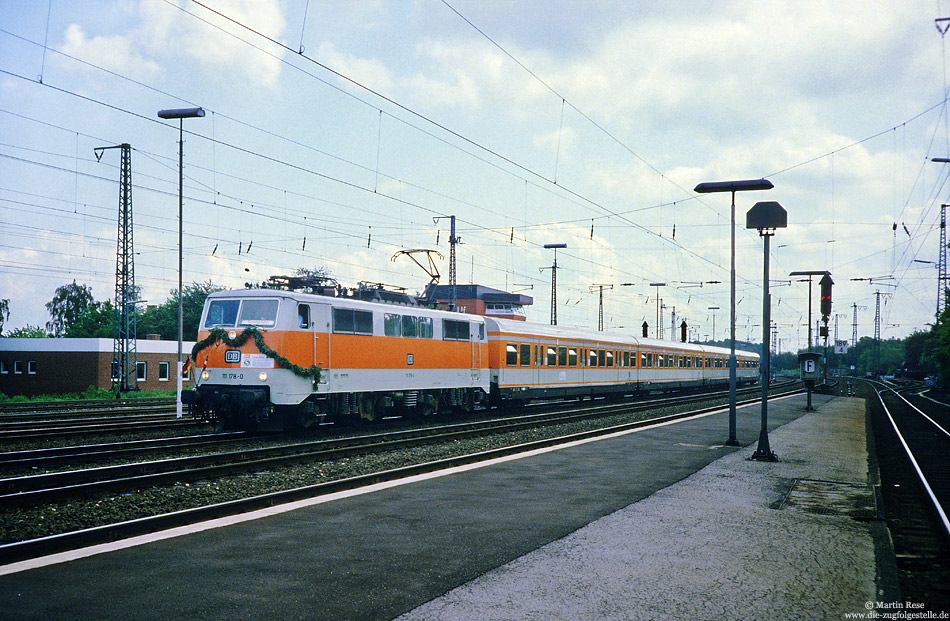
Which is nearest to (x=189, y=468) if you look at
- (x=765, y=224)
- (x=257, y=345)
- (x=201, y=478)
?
(x=201, y=478)

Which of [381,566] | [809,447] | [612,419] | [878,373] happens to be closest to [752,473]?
[809,447]

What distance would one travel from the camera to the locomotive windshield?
17.6 meters

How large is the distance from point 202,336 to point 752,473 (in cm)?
1294

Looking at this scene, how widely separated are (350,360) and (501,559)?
1311cm

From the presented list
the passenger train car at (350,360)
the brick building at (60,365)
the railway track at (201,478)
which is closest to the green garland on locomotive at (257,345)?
the passenger train car at (350,360)

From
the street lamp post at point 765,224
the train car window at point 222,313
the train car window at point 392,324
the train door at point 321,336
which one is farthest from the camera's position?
the train car window at point 392,324

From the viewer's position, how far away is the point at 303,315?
1797cm

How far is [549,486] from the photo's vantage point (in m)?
11.0

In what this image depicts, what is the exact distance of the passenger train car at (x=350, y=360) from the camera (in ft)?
57.2

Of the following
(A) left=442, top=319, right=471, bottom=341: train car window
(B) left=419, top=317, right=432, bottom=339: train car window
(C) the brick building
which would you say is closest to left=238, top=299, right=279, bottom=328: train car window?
(B) left=419, top=317, right=432, bottom=339: train car window

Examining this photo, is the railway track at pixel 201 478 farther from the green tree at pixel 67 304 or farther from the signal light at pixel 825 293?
the green tree at pixel 67 304

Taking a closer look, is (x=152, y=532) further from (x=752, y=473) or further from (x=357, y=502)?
(x=752, y=473)

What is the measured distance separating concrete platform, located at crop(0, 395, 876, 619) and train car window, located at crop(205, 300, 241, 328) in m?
8.69

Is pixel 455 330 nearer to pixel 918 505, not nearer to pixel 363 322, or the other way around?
pixel 363 322
